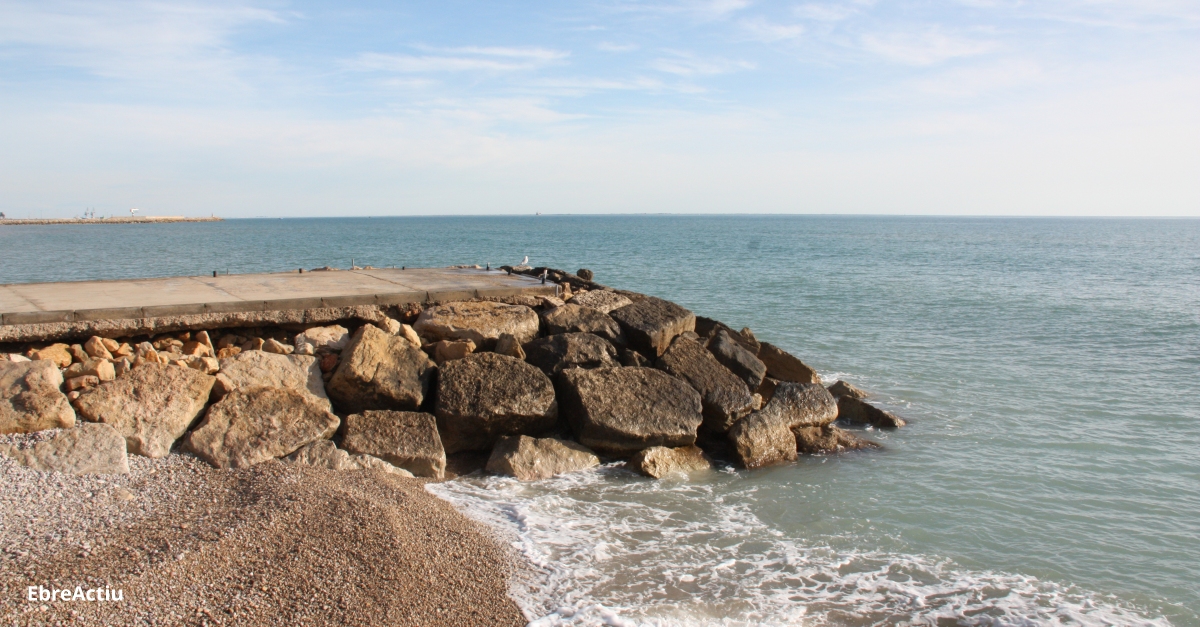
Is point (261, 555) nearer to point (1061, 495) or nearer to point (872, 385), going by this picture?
point (1061, 495)

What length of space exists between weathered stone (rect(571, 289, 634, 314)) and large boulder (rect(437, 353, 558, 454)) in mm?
2703

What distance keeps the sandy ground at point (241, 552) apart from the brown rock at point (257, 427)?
1.23ft

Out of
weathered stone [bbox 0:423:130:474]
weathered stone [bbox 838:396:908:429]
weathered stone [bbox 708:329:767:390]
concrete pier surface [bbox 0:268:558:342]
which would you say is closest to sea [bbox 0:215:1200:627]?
weathered stone [bbox 838:396:908:429]

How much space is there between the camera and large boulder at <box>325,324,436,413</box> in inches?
347

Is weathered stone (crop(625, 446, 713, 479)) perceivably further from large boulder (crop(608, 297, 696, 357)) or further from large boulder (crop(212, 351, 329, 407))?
large boulder (crop(212, 351, 329, 407))

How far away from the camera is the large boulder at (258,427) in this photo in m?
7.54

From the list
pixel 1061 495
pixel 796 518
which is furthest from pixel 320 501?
pixel 1061 495

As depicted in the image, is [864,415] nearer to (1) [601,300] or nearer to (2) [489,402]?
(1) [601,300]

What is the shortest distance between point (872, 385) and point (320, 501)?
1025 cm

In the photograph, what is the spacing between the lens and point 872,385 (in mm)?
13883

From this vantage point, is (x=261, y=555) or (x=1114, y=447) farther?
(x=1114, y=447)

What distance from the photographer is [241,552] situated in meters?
5.54

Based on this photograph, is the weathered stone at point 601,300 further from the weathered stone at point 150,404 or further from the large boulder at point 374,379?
the weathered stone at point 150,404

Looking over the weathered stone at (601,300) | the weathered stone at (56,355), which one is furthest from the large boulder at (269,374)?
the weathered stone at (601,300)
